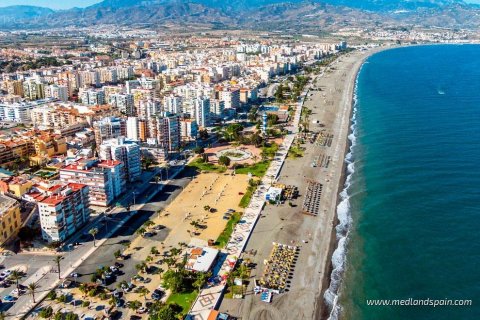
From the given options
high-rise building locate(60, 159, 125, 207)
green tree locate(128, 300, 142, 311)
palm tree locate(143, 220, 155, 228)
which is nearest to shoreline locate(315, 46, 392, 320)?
green tree locate(128, 300, 142, 311)

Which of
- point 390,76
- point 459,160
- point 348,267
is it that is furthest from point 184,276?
point 390,76

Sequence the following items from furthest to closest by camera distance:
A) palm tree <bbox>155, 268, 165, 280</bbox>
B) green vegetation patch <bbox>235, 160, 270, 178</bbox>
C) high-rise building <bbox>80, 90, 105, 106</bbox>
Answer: high-rise building <bbox>80, 90, 105, 106</bbox>
green vegetation patch <bbox>235, 160, 270, 178</bbox>
palm tree <bbox>155, 268, 165, 280</bbox>

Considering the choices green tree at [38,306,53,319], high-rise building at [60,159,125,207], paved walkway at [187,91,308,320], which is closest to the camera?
green tree at [38,306,53,319]

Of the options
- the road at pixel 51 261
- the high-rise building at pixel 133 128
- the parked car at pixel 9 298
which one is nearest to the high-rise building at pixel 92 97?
the high-rise building at pixel 133 128

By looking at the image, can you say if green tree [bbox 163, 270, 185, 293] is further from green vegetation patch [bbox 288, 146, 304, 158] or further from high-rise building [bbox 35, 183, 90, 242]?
green vegetation patch [bbox 288, 146, 304, 158]

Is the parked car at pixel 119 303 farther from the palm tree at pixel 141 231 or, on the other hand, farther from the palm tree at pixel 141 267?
the palm tree at pixel 141 231

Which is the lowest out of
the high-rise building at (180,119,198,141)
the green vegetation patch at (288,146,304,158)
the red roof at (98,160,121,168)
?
the green vegetation patch at (288,146,304,158)
